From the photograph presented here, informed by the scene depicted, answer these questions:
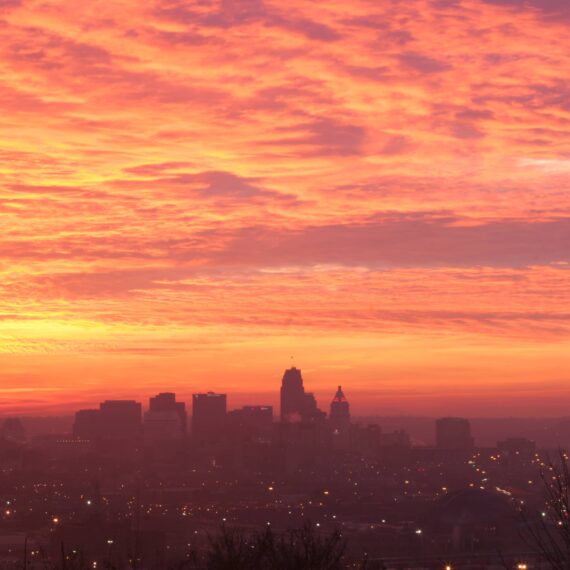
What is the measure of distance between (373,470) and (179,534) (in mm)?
105050

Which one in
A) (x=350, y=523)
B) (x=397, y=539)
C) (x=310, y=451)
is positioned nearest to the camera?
(x=397, y=539)

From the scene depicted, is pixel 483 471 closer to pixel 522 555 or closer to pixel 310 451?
pixel 310 451

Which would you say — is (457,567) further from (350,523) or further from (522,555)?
(350,523)

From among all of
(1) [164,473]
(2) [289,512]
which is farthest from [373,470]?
(2) [289,512]

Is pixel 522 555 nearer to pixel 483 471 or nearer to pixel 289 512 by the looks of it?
pixel 289 512

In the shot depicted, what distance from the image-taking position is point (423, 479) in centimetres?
16050

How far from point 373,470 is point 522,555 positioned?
350 feet

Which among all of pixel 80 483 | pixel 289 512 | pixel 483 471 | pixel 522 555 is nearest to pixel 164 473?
pixel 80 483

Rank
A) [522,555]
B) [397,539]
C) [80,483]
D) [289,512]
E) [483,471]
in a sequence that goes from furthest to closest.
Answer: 1. [483,471]
2. [80,483]
3. [289,512]
4. [397,539]
5. [522,555]

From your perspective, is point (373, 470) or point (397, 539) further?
point (373, 470)

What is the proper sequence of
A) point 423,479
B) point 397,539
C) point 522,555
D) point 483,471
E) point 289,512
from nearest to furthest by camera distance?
point 522,555 < point 397,539 < point 289,512 < point 423,479 < point 483,471

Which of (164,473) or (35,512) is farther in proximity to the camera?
(164,473)

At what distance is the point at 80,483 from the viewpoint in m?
135

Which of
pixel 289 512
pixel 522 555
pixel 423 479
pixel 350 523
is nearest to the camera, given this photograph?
pixel 522 555
